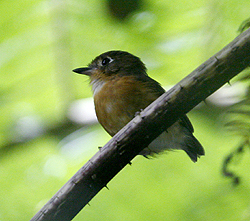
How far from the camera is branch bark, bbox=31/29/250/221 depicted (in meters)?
1.49

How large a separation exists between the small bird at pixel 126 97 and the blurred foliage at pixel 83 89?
547 millimetres

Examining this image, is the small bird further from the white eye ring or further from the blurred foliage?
the blurred foliage

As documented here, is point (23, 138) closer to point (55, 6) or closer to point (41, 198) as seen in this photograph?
point (41, 198)

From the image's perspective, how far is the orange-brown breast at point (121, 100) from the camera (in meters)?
2.64

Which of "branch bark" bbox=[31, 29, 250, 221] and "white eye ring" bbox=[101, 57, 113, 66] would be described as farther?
"white eye ring" bbox=[101, 57, 113, 66]

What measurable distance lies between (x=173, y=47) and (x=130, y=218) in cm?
214

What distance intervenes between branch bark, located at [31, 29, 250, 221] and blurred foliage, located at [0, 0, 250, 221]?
1746mm

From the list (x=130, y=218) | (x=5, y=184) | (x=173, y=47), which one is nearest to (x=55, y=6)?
(x=173, y=47)

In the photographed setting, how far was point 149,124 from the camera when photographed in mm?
1634

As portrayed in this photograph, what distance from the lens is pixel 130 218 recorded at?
3.39 m

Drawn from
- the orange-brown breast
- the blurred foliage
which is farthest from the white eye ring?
the blurred foliage

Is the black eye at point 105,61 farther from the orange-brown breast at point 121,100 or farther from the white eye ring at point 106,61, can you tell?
the orange-brown breast at point 121,100

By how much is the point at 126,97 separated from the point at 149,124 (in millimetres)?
1041

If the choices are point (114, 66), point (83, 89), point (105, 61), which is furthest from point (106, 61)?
point (83, 89)
